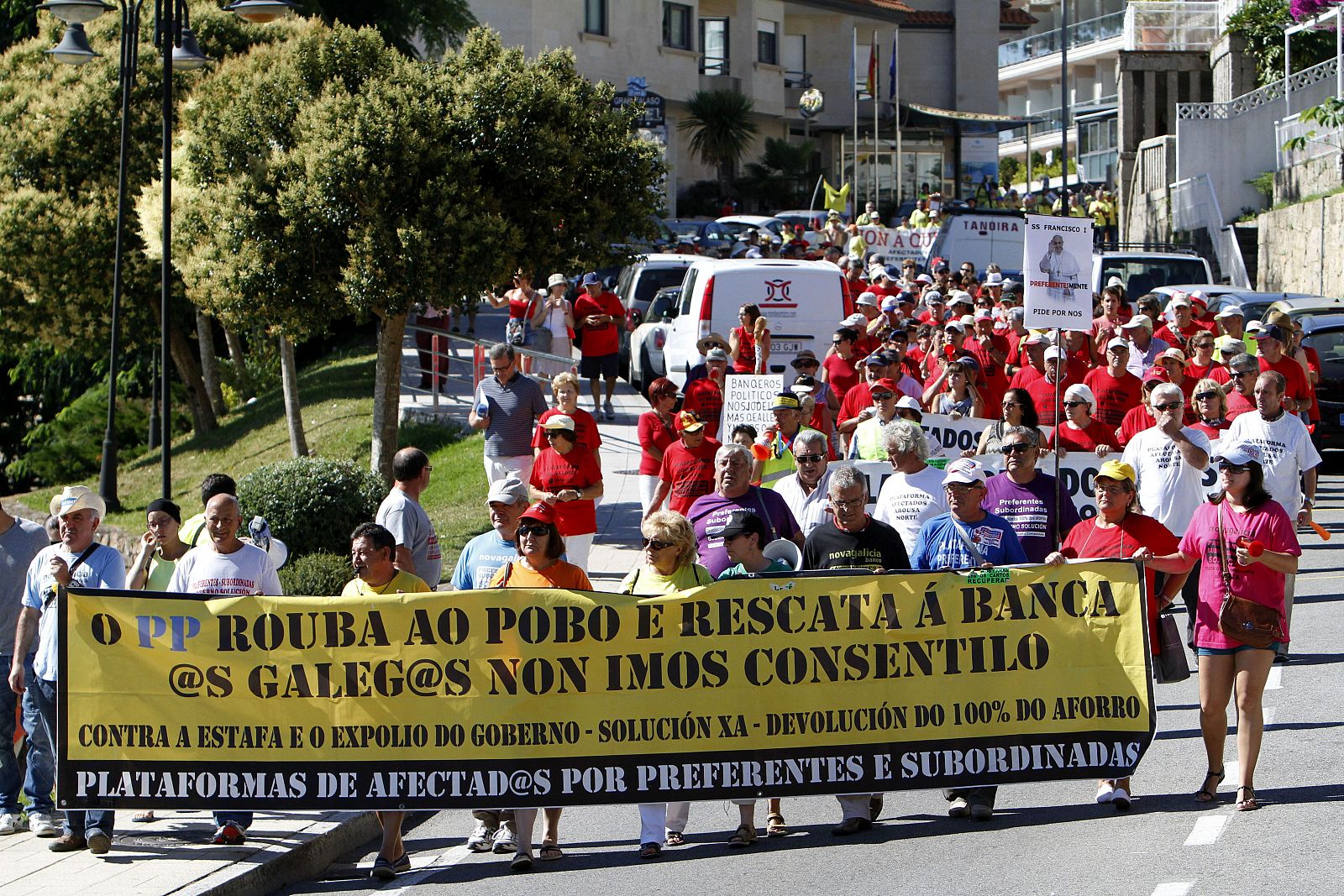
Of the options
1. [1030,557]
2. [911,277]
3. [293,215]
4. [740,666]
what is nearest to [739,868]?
[740,666]

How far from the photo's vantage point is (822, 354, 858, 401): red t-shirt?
15789 millimetres

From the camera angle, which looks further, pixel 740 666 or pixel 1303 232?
pixel 1303 232

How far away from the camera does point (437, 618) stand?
799 cm

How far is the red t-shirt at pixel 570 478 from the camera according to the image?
11.9 meters

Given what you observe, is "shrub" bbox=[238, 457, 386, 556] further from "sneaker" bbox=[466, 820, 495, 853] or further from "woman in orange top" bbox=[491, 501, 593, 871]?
"woman in orange top" bbox=[491, 501, 593, 871]

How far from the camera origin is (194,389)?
97.7 feet

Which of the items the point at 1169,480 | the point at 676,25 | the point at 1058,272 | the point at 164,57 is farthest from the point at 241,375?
the point at 676,25

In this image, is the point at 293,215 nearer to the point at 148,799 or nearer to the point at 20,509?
the point at 148,799

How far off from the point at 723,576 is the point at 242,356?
88.6 ft

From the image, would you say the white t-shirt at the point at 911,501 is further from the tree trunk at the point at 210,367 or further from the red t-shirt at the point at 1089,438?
the tree trunk at the point at 210,367

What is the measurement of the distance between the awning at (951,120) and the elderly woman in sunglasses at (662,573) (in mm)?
51140

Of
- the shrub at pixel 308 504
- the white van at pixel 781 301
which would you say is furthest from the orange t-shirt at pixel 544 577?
the white van at pixel 781 301

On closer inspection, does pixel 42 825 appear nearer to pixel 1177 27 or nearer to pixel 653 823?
pixel 653 823

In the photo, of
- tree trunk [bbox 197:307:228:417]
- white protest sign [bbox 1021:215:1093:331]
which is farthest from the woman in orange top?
tree trunk [bbox 197:307:228:417]
